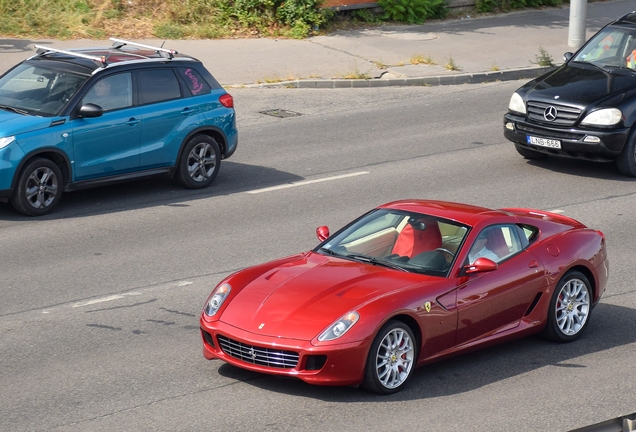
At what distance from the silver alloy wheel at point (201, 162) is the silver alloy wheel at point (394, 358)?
6.96 meters

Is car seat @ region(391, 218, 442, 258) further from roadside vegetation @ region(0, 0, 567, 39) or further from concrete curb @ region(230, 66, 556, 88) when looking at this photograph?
roadside vegetation @ region(0, 0, 567, 39)

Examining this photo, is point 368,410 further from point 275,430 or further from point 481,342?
point 481,342

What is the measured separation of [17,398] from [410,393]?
2.84 meters

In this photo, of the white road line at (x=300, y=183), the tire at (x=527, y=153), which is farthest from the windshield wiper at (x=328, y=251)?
the tire at (x=527, y=153)

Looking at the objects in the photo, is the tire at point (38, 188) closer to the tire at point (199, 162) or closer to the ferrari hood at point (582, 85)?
the tire at point (199, 162)

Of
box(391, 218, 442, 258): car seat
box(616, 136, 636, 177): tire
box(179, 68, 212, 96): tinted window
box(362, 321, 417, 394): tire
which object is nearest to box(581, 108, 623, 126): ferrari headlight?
box(616, 136, 636, 177): tire

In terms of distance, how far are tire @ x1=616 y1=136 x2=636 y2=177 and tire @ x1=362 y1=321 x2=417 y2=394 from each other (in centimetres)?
808

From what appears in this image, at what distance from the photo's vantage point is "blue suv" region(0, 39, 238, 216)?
12.6 meters

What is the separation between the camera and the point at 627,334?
928 centimetres

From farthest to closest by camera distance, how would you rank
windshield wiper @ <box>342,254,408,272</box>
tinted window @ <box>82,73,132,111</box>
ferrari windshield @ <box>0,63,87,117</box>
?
1. tinted window @ <box>82,73,132,111</box>
2. ferrari windshield @ <box>0,63,87,117</box>
3. windshield wiper @ <box>342,254,408,272</box>

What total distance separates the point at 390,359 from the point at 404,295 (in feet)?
1.62

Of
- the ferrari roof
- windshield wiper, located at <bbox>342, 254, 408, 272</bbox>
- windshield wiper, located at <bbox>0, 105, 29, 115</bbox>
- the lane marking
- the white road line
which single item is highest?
windshield wiper, located at <bbox>0, 105, 29, 115</bbox>

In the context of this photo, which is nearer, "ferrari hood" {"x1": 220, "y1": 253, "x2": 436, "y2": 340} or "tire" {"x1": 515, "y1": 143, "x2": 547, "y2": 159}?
"ferrari hood" {"x1": 220, "y1": 253, "x2": 436, "y2": 340}

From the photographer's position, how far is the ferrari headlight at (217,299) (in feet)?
26.4
